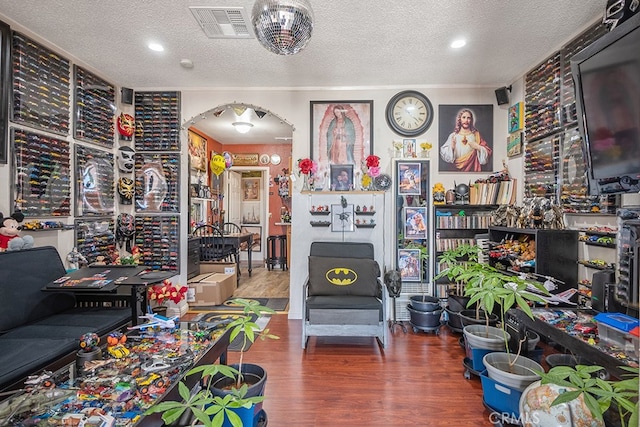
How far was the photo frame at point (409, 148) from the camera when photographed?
12.5ft

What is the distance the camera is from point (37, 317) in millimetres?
2400

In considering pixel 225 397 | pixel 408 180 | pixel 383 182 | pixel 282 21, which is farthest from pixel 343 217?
pixel 225 397

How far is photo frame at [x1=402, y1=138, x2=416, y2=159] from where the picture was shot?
3.81 meters

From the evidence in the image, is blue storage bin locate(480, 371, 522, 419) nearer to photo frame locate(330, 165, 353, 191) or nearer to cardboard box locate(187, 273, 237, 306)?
photo frame locate(330, 165, 353, 191)

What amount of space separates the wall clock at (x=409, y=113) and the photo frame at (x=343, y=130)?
0.27m

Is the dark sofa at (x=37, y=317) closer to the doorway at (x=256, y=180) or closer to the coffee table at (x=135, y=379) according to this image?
the coffee table at (x=135, y=379)

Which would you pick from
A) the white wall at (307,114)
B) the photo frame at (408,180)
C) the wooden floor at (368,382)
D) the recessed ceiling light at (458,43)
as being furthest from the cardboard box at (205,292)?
the recessed ceiling light at (458,43)

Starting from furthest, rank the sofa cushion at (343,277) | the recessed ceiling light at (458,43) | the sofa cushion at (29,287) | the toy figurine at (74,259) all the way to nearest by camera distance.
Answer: the sofa cushion at (343,277)
the toy figurine at (74,259)
the recessed ceiling light at (458,43)
the sofa cushion at (29,287)

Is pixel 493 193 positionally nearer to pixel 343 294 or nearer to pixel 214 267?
pixel 343 294

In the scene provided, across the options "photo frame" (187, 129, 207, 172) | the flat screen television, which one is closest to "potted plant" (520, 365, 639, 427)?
the flat screen television

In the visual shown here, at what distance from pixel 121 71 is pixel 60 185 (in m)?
1.36

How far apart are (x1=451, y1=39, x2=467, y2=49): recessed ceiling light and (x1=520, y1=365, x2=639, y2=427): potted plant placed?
258 cm

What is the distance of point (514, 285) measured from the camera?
1.88 metres

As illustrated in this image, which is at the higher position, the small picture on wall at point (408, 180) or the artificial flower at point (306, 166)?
the artificial flower at point (306, 166)
